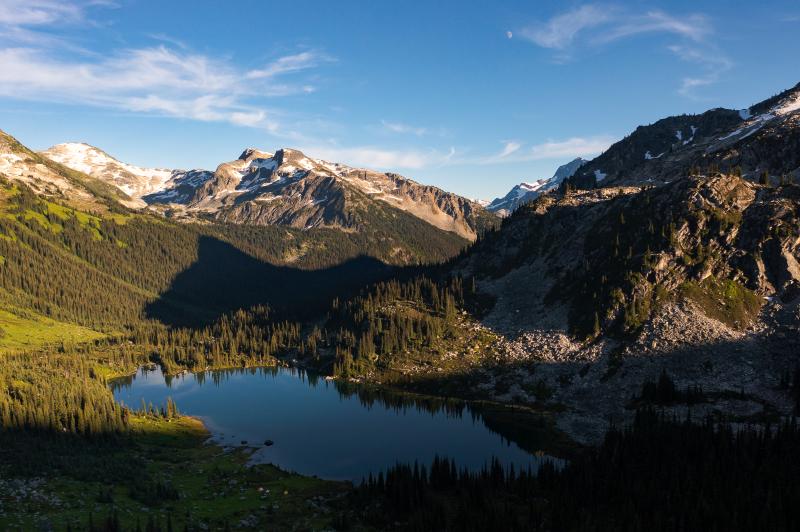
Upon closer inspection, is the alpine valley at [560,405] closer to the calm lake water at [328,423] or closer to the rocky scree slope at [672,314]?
the rocky scree slope at [672,314]

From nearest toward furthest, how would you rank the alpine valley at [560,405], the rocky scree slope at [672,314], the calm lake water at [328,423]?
1. the alpine valley at [560,405]
2. the calm lake water at [328,423]
3. the rocky scree slope at [672,314]

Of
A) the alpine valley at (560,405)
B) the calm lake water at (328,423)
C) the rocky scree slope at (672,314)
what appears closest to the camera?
the alpine valley at (560,405)

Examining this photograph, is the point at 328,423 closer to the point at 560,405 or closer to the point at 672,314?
the point at 560,405

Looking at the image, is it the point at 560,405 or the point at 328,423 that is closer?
the point at 560,405

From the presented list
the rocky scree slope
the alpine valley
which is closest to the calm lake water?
the alpine valley

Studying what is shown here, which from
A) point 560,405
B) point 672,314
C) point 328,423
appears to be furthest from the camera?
point 672,314

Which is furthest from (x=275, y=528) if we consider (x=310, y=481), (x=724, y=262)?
(x=724, y=262)

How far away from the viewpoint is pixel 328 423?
452 ft

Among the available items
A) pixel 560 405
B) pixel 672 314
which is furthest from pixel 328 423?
pixel 672 314

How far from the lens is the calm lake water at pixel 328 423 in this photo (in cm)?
11125

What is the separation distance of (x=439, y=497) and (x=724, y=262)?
114428mm

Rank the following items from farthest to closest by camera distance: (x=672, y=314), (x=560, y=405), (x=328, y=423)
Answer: (x=672, y=314), (x=328, y=423), (x=560, y=405)

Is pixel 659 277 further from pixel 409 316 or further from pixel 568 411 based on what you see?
pixel 409 316

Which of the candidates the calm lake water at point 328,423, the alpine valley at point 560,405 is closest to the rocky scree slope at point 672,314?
the alpine valley at point 560,405
